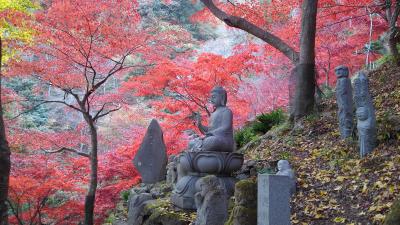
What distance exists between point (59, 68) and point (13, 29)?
2.57 metres

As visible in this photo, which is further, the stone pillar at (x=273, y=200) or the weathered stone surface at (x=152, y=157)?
the weathered stone surface at (x=152, y=157)

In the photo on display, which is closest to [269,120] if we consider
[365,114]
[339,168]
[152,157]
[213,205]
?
[152,157]

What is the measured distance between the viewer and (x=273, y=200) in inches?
160

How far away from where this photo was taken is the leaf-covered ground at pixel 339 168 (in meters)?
5.16

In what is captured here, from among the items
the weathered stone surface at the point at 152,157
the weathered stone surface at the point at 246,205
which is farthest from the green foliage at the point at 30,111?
the weathered stone surface at the point at 246,205

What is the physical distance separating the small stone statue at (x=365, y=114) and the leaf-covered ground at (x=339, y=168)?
0.20 m

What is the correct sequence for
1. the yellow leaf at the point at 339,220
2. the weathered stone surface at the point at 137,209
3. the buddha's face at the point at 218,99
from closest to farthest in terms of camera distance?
1. the yellow leaf at the point at 339,220
2. the buddha's face at the point at 218,99
3. the weathered stone surface at the point at 137,209

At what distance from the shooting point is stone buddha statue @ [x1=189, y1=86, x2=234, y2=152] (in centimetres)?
678

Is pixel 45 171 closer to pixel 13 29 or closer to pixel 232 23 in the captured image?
pixel 13 29

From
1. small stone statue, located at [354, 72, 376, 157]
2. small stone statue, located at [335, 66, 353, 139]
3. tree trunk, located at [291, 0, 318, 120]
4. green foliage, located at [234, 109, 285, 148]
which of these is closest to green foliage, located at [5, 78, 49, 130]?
green foliage, located at [234, 109, 285, 148]

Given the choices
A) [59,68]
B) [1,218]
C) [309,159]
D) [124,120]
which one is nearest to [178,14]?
[124,120]

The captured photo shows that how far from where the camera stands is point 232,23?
10844 millimetres

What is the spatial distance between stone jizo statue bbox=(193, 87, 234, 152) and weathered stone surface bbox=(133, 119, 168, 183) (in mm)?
4132

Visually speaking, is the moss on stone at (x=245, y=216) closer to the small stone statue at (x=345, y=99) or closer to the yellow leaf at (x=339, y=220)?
the yellow leaf at (x=339, y=220)
